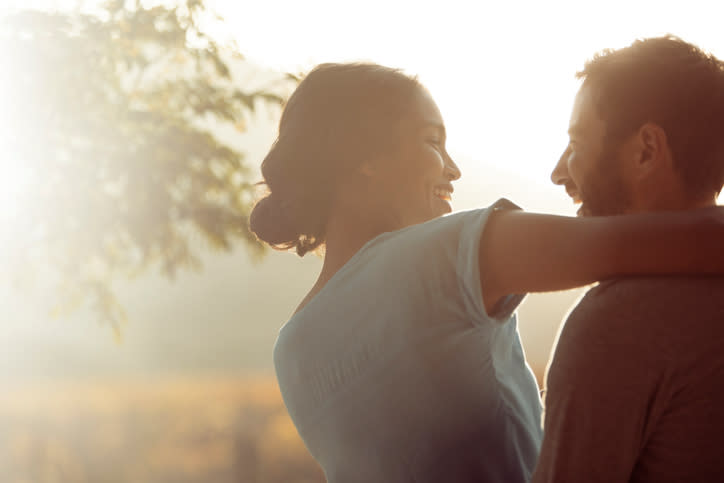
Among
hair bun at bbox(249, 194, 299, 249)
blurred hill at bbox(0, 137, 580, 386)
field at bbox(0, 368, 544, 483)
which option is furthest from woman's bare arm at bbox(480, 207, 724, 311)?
blurred hill at bbox(0, 137, 580, 386)

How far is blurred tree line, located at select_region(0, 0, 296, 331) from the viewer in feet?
33.3

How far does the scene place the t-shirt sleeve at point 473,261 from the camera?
1.49m

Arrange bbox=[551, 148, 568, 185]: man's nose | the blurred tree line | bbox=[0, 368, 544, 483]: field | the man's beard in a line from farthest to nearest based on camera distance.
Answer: bbox=[0, 368, 544, 483]: field
the blurred tree line
bbox=[551, 148, 568, 185]: man's nose
the man's beard

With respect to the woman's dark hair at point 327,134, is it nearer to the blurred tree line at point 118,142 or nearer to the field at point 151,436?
the blurred tree line at point 118,142

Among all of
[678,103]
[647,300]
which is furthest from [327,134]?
Answer: [647,300]

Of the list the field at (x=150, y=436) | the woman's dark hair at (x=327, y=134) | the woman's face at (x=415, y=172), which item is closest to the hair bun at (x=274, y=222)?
the woman's dark hair at (x=327, y=134)

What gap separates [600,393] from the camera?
1.37 metres

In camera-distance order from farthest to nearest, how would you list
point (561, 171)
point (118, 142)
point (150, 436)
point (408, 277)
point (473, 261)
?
point (150, 436), point (118, 142), point (561, 171), point (408, 277), point (473, 261)

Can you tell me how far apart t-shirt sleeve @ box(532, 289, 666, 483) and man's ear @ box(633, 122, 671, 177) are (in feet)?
1.33

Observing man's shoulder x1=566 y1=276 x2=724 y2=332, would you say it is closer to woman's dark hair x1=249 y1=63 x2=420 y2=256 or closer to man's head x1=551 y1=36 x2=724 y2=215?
man's head x1=551 y1=36 x2=724 y2=215

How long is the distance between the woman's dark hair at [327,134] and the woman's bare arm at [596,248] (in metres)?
0.72

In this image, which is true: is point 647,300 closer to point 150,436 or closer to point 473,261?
point 473,261

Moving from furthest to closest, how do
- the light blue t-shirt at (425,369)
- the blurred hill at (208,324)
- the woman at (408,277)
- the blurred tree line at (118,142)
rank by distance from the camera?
the blurred hill at (208,324) → the blurred tree line at (118,142) → the light blue t-shirt at (425,369) → the woman at (408,277)

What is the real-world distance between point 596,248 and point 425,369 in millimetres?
449
